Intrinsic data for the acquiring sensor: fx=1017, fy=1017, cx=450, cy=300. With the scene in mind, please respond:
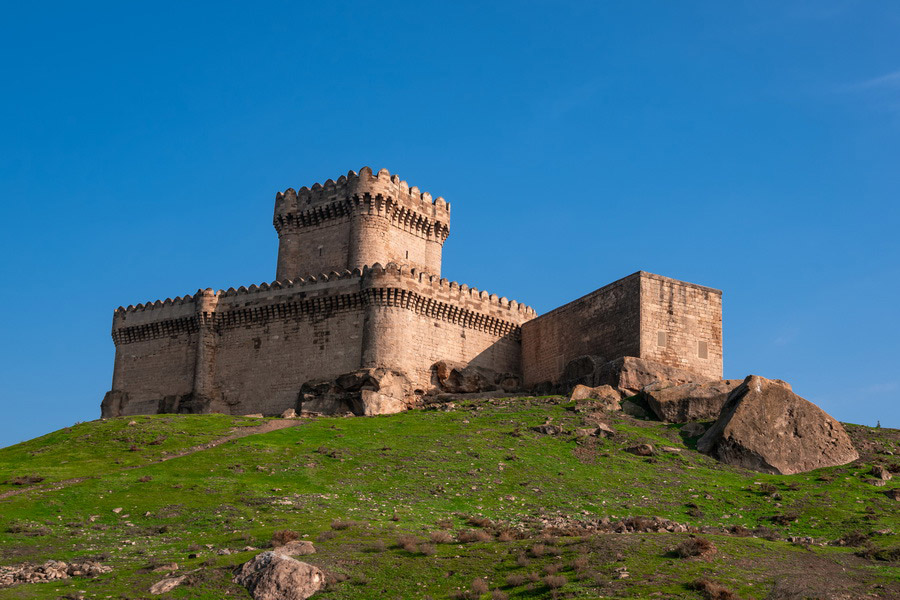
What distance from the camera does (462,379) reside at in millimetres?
48312

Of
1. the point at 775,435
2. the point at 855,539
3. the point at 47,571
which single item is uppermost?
the point at 775,435

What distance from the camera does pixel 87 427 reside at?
39.3m

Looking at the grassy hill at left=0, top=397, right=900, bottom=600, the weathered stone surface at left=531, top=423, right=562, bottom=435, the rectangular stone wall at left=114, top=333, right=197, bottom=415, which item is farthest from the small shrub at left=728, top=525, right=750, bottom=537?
the rectangular stone wall at left=114, top=333, right=197, bottom=415

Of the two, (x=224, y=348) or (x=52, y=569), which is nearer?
(x=52, y=569)

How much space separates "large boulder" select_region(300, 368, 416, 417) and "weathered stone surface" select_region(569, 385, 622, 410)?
8.17 m

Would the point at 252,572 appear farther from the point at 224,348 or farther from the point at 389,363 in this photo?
the point at 224,348

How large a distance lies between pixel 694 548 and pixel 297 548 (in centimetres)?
816

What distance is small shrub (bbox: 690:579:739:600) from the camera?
58.2 ft

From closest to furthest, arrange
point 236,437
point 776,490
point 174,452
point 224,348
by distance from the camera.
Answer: point 776,490, point 174,452, point 236,437, point 224,348

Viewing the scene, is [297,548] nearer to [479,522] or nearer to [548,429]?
[479,522]

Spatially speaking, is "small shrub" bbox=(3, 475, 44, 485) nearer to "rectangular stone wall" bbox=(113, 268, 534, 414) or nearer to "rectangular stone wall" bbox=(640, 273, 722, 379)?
"rectangular stone wall" bbox=(113, 268, 534, 414)

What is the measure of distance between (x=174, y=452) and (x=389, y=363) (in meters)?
13.8

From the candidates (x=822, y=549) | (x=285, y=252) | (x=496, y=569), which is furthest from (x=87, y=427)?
(x=822, y=549)

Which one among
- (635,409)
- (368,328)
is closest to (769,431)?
(635,409)
